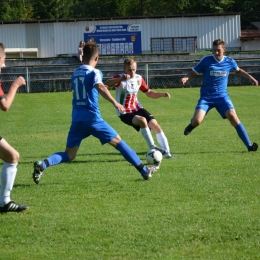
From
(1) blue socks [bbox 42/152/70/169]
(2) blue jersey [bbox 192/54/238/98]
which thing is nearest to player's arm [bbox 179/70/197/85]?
(2) blue jersey [bbox 192/54/238/98]

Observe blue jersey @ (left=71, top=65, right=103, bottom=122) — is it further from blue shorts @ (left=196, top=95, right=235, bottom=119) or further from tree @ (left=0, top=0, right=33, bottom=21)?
tree @ (left=0, top=0, right=33, bottom=21)

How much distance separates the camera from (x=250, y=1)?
222 ft

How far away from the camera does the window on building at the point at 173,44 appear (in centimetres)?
4844

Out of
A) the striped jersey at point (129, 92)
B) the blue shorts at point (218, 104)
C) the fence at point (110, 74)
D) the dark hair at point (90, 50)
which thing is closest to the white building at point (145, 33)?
the fence at point (110, 74)

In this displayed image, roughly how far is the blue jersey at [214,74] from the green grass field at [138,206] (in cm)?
98

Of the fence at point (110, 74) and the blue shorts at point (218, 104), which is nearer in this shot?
the blue shorts at point (218, 104)

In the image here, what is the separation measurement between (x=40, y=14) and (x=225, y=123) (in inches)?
2075

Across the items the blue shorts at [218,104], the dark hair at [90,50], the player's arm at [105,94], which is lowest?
the blue shorts at [218,104]

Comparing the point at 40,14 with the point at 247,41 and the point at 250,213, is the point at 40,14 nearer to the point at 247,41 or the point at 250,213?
the point at 247,41

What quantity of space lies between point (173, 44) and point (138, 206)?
42.5 meters

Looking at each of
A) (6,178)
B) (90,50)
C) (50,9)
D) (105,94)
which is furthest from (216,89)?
(50,9)

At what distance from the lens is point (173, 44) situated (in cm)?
4894

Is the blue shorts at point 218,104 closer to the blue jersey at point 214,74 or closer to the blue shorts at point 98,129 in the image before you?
the blue jersey at point 214,74

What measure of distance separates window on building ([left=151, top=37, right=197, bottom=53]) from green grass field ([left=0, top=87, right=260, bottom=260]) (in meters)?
35.4
